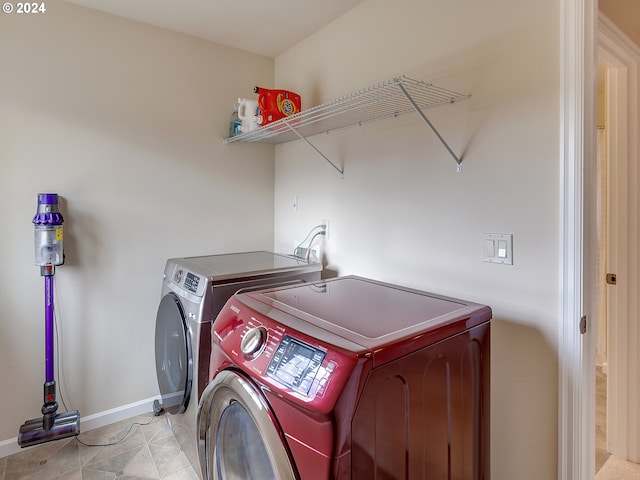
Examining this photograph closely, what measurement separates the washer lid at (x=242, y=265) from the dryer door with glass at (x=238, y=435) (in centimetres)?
57

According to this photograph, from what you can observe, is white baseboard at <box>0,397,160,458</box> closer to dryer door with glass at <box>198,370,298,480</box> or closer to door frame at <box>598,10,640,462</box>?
dryer door with glass at <box>198,370,298,480</box>

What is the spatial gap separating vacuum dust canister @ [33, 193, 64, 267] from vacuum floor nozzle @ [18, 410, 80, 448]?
822mm

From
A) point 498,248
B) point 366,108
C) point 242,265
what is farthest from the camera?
point 242,265

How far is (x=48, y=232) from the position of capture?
1773 mm

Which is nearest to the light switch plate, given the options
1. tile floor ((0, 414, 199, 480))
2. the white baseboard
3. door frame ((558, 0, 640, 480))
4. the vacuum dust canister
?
door frame ((558, 0, 640, 480))

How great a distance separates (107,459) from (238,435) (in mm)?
1173

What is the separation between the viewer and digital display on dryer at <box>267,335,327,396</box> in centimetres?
82

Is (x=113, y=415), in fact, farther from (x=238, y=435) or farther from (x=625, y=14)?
(x=625, y=14)

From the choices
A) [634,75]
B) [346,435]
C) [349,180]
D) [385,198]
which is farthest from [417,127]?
[346,435]

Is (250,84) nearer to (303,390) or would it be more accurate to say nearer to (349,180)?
(349,180)

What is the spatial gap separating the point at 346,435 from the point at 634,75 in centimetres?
215

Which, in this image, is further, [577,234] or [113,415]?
[113,415]

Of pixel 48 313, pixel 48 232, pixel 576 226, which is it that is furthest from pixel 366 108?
pixel 48 313

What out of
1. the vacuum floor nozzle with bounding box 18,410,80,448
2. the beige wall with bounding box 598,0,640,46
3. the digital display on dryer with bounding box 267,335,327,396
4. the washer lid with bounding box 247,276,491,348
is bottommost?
the vacuum floor nozzle with bounding box 18,410,80,448
